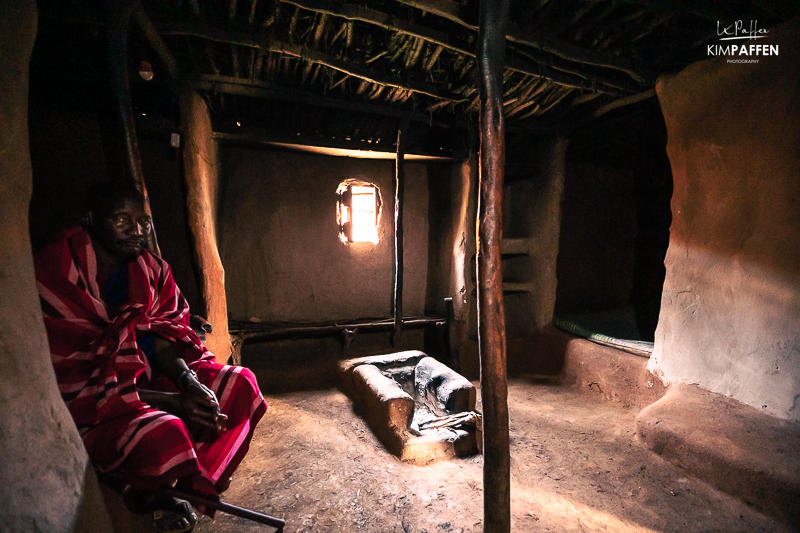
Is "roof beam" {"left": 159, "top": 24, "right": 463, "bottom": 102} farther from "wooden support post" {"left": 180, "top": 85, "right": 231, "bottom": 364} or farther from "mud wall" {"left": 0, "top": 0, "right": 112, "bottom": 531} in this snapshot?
"mud wall" {"left": 0, "top": 0, "right": 112, "bottom": 531}

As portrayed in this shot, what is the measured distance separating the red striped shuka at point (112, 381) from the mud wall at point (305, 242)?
304 cm

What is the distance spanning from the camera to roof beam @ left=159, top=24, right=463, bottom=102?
268cm

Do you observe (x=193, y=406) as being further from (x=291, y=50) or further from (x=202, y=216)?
(x=291, y=50)

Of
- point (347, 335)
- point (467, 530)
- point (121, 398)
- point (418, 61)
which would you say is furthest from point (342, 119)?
point (467, 530)

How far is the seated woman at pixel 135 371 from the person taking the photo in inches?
54.9

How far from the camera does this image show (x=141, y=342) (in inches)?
70.1

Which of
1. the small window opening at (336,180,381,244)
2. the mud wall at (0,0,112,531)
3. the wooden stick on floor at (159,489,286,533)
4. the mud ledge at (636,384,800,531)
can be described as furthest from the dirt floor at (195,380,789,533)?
the small window opening at (336,180,381,244)

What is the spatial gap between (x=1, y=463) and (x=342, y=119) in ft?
14.7

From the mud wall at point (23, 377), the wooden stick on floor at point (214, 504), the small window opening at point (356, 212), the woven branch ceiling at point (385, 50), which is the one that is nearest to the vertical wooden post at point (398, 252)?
the small window opening at point (356, 212)

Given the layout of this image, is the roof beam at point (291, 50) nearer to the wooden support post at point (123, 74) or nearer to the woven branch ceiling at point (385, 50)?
the woven branch ceiling at point (385, 50)

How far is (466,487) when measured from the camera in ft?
8.06

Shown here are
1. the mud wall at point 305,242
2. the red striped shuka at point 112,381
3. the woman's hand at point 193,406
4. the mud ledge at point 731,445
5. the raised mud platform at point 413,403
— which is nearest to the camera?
the red striped shuka at point 112,381

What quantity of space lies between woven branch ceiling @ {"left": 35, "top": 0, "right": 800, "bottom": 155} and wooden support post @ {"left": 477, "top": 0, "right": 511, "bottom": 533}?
88 centimetres

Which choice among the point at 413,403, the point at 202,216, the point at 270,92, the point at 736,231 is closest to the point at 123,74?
the point at 202,216
